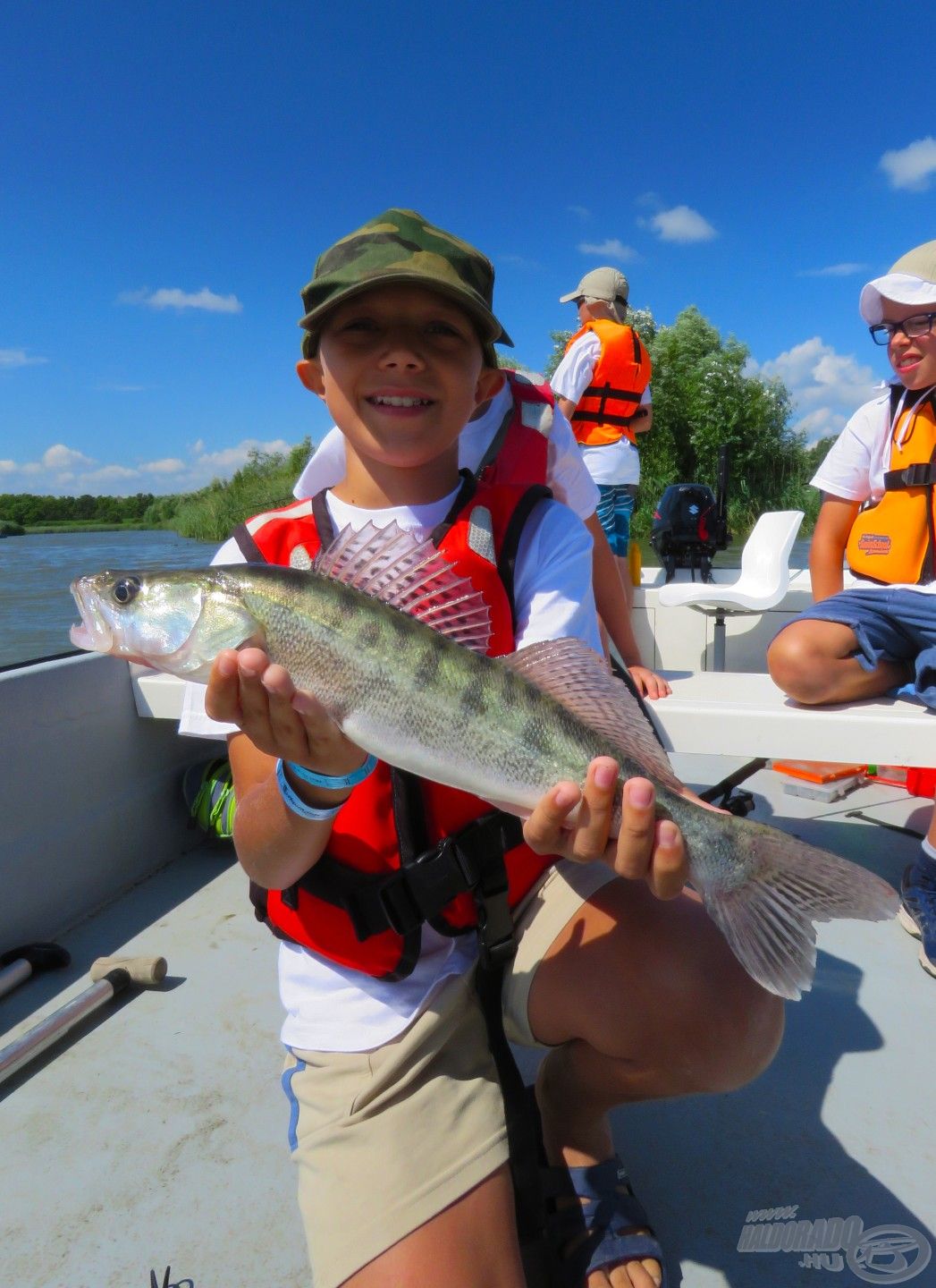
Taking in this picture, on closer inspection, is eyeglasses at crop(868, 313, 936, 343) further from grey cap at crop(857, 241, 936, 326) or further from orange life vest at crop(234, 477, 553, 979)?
orange life vest at crop(234, 477, 553, 979)

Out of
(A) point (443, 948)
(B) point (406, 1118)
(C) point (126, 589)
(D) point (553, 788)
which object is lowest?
(B) point (406, 1118)

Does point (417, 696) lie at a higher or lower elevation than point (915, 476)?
lower

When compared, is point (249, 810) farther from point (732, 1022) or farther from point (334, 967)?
point (732, 1022)

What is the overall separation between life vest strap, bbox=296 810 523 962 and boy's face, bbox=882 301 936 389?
3.37 m

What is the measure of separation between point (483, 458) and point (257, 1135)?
8.24ft

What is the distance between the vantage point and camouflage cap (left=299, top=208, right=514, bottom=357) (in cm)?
201

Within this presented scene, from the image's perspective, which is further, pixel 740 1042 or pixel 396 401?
pixel 396 401

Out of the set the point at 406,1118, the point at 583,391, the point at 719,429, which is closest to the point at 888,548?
the point at 406,1118

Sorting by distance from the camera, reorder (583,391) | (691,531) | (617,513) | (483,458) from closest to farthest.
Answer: (483,458), (617,513), (583,391), (691,531)

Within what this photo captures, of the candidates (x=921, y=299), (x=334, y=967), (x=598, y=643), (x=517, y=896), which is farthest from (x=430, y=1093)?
(x=921, y=299)

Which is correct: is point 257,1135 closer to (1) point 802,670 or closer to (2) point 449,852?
(2) point 449,852

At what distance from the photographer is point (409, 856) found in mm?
2008

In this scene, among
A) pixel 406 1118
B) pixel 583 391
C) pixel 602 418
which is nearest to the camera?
pixel 406 1118

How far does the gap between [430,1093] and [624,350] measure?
7.89 m
